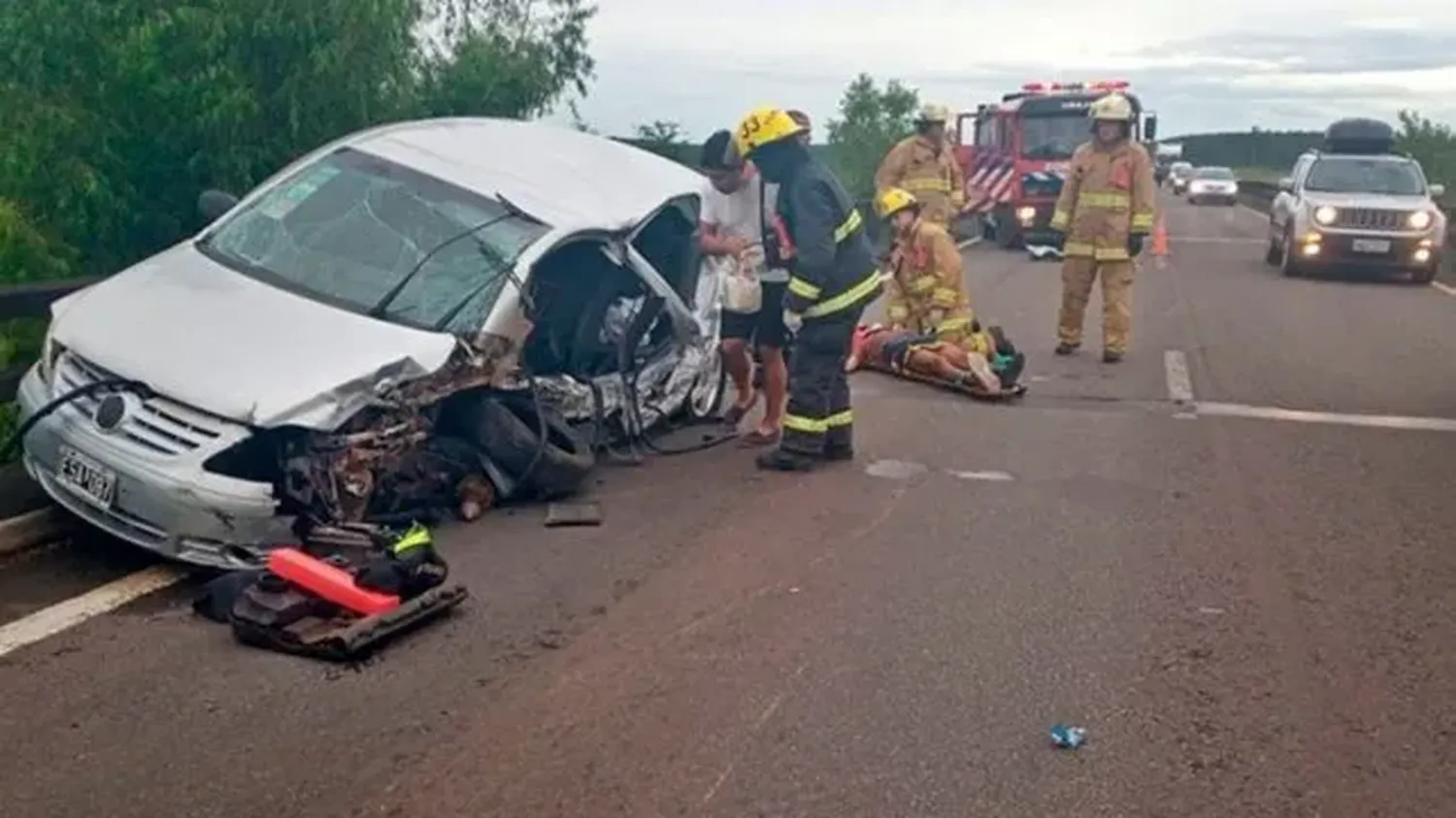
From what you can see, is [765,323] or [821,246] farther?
[765,323]

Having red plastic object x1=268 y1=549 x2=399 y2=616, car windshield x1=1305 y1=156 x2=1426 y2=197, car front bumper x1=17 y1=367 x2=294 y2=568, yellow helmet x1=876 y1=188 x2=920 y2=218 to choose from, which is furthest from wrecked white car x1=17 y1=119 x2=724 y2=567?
car windshield x1=1305 y1=156 x2=1426 y2=197

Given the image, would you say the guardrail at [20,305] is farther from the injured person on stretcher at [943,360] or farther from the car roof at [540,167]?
the injured person on stretcher at [943,360]

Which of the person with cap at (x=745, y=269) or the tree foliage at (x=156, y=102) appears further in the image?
the tree foliage at (x=156, y=102)

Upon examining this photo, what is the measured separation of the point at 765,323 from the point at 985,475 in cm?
153

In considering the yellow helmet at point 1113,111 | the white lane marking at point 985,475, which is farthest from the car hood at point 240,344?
the yellow helmet at point 1113,111

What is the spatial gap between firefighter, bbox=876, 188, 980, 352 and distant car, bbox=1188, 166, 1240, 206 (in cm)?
4427

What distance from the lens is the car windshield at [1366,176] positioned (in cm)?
2200

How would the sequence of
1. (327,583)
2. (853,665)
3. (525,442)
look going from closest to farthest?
(853,665) → (327,583) → (525,442)

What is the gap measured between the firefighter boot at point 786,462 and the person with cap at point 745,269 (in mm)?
610

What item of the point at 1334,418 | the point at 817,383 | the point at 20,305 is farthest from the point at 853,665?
the point at 1334,418

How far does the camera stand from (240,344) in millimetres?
6602

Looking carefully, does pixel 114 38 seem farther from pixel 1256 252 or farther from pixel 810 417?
pixel 1256 252

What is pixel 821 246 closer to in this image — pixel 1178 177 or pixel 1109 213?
pixel 1109 213

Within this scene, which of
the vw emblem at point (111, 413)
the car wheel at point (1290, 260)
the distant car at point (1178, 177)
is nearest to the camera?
the vw emblem at point (111, 413)
